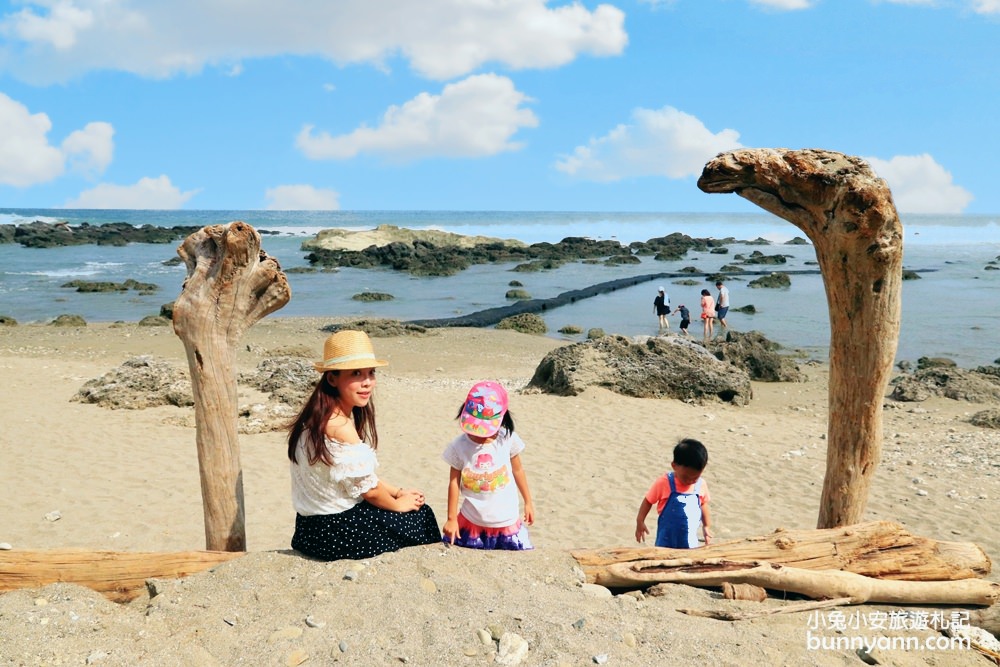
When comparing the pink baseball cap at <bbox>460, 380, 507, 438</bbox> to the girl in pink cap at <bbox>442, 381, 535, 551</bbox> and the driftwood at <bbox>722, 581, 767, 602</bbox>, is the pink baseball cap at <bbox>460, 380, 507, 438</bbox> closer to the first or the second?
the girl in pink cap at <bbox>442, 381, 535, 551</bbox>

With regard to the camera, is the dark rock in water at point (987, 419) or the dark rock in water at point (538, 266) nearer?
the dark rock in water at point (987, 419)

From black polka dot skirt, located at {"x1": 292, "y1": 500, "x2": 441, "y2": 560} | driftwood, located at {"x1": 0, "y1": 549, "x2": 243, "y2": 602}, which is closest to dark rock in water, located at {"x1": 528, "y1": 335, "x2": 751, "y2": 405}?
black polka dot skirt, located at {"x1": 292, "y1": 500, "x2": 441, "y2": 560}

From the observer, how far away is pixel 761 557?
4.77 metres

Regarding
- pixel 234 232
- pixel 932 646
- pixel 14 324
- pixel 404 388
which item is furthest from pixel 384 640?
pixel 14 324

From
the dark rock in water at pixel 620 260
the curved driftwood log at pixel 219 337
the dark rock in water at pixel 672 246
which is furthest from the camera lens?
the dark rock in water at pixel 672 246

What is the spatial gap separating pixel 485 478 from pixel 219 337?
77.0 inches

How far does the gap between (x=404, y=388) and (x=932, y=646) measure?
33.3 feet

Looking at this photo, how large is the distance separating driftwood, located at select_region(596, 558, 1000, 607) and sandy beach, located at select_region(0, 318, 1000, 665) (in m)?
0.12

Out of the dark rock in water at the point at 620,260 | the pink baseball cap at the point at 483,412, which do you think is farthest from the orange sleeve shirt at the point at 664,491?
the dark rock in water at the point at 620,260

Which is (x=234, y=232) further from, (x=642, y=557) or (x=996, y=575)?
(x=996, y=575)

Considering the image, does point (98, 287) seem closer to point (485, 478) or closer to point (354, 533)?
point (354, 533)

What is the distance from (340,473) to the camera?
434cm

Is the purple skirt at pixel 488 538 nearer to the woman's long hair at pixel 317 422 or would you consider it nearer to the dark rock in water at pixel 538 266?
the woman's long hair at pixel 317 422

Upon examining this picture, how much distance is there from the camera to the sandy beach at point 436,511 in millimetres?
3752
